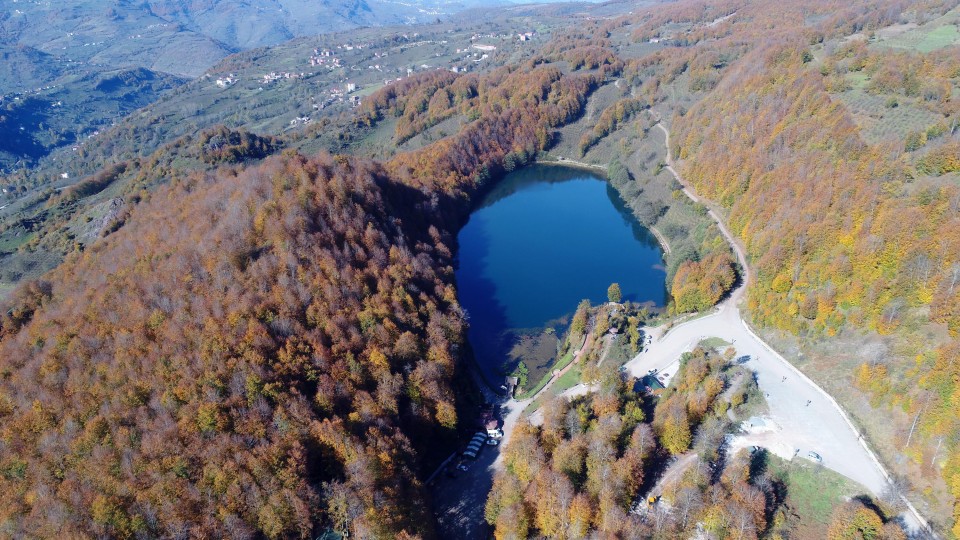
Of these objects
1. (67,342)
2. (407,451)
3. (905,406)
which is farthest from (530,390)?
(67,342)

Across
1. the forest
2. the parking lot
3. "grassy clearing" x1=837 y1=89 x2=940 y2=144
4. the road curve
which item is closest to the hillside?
the forest

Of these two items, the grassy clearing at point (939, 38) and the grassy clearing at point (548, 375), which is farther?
the grassy clearing at point (939, 38)

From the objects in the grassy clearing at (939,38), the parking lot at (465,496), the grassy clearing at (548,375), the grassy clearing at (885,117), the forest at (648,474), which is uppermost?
the grassy clearing at (939,38)

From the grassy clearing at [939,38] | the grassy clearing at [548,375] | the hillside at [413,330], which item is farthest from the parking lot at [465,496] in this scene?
the grassy clearing at [939,38]

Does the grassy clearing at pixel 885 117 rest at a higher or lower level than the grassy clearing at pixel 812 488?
higher

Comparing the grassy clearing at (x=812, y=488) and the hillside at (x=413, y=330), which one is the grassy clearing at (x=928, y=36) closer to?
the hillside at (x=413, y=330)

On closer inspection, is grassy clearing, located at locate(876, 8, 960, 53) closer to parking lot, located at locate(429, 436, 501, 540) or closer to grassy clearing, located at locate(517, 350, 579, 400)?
grassy clearing, located at locate(517, 350, 579, 400)

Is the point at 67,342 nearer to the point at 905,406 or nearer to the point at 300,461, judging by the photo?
the point at 300,461
